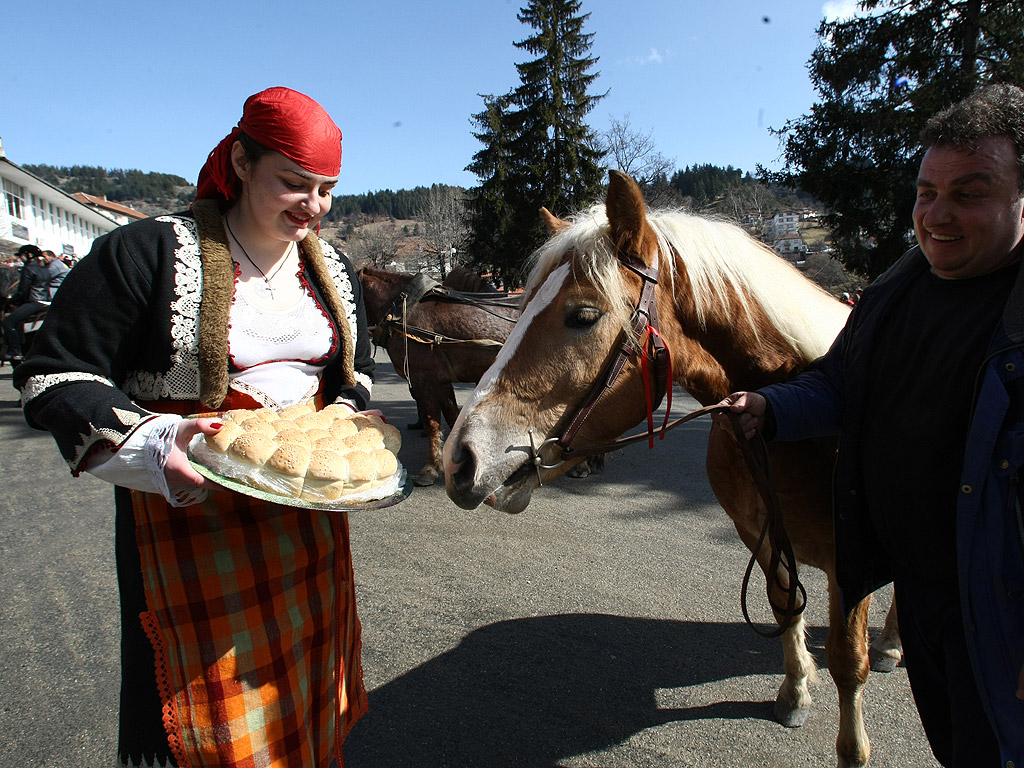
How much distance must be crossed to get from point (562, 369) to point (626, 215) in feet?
1.60

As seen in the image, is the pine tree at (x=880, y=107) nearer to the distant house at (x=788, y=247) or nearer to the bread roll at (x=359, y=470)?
the distant house at (x=788, y=247)

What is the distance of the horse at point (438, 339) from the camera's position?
17.0 feet

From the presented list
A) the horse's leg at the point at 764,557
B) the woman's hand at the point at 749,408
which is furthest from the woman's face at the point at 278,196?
the horse's leg at the point at 764,557

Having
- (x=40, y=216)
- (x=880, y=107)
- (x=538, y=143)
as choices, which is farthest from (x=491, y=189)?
(x=40, y=216)

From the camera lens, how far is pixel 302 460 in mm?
1196

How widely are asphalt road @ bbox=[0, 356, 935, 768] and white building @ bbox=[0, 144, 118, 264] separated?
106ft

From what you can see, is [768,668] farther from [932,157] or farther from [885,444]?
[932,157]

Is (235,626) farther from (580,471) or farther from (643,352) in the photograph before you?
(580,471)

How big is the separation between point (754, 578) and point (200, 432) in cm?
310

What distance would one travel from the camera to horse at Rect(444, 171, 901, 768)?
5.22ft

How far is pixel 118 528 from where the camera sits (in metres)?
1.37

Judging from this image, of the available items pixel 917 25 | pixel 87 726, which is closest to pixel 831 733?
pixel 87 726

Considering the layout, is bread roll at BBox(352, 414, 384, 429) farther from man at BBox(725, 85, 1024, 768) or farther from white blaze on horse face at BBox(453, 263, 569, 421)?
man at BBox(725, 85, 1024, 768)

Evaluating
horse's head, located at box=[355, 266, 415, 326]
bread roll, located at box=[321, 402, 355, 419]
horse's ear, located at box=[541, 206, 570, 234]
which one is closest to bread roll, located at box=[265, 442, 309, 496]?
bread roll, located at box=[321, 402, 355, 419]
